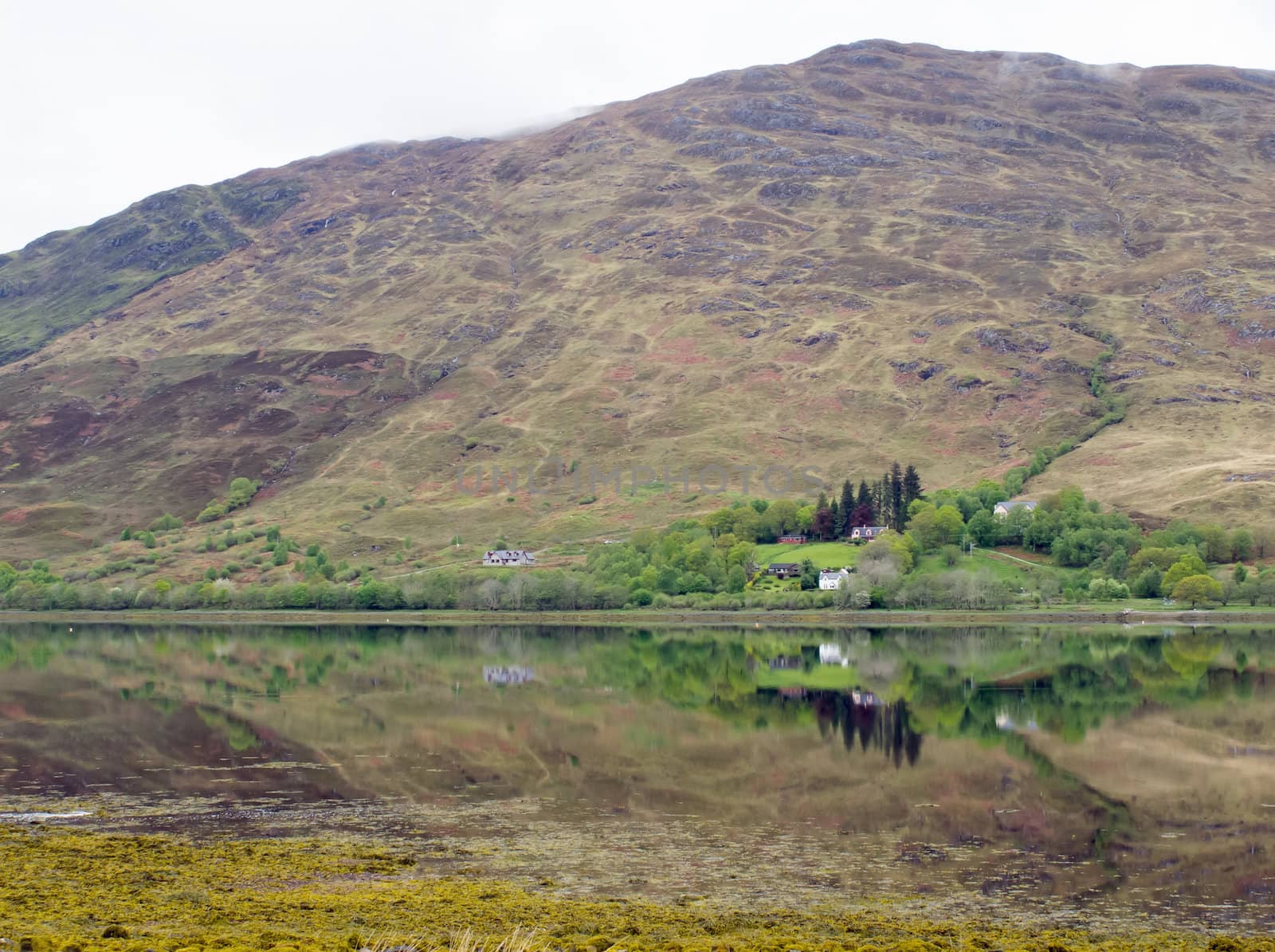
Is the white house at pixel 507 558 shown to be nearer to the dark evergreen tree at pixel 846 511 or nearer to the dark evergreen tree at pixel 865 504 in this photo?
the dark evergreen tree at pixel 846 511

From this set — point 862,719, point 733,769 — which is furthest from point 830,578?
point 733,769

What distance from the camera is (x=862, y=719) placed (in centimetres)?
5797

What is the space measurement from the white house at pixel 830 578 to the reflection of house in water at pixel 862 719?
212ft

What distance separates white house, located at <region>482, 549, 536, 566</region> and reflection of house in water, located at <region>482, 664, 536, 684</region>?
78349mm

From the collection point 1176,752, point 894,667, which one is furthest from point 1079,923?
point 894,667

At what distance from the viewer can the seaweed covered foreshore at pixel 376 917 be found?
947 inches

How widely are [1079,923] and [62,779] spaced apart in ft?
115

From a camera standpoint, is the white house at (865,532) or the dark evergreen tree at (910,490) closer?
the white house at (865,532)

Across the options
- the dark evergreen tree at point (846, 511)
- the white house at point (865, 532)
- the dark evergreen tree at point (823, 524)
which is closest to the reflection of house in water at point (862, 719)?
the white house at point (865, 532)

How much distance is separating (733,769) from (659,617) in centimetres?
8633

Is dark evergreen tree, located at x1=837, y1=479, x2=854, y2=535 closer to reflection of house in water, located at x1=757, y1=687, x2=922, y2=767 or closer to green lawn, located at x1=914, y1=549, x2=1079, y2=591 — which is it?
green lawn, located at x1=914, y1=549, x2=1079, y2=591

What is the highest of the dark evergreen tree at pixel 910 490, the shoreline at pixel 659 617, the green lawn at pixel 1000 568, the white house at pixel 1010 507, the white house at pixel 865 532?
the dark evergreen tree at pixel 910 490

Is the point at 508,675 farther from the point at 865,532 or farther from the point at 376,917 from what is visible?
the point at 865,532

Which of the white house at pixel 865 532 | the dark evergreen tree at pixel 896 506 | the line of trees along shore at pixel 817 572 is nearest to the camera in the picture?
the line of trees along shore at pixel 817 572
